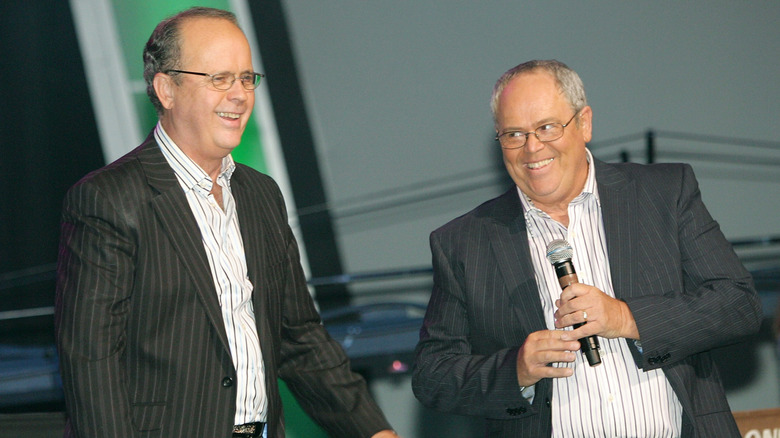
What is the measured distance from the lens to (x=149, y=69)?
1.89 metres

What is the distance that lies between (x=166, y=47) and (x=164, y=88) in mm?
93

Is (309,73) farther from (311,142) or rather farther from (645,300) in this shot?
(645,300)

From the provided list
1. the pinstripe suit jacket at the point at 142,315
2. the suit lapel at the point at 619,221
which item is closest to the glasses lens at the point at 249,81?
the pinstripe suit jacket at the point at 142,315

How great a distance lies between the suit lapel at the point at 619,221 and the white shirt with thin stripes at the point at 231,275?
0.89 metres

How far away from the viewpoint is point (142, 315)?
169cm

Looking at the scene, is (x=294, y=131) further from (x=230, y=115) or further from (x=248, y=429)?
(x=248, y=429)

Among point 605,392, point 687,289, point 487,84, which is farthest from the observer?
point 487,84

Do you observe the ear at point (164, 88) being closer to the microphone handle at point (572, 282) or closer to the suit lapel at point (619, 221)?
the microphone handle at point (572, 282)

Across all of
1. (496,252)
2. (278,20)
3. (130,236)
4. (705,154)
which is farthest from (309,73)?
(130,236)

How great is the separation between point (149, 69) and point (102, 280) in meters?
0.53

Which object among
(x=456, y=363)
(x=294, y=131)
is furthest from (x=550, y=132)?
(x=294, y=131)

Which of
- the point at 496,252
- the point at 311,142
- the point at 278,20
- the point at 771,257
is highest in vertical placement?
the point at 278,20

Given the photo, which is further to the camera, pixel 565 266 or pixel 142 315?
pixel 565 266

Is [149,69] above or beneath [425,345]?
above
